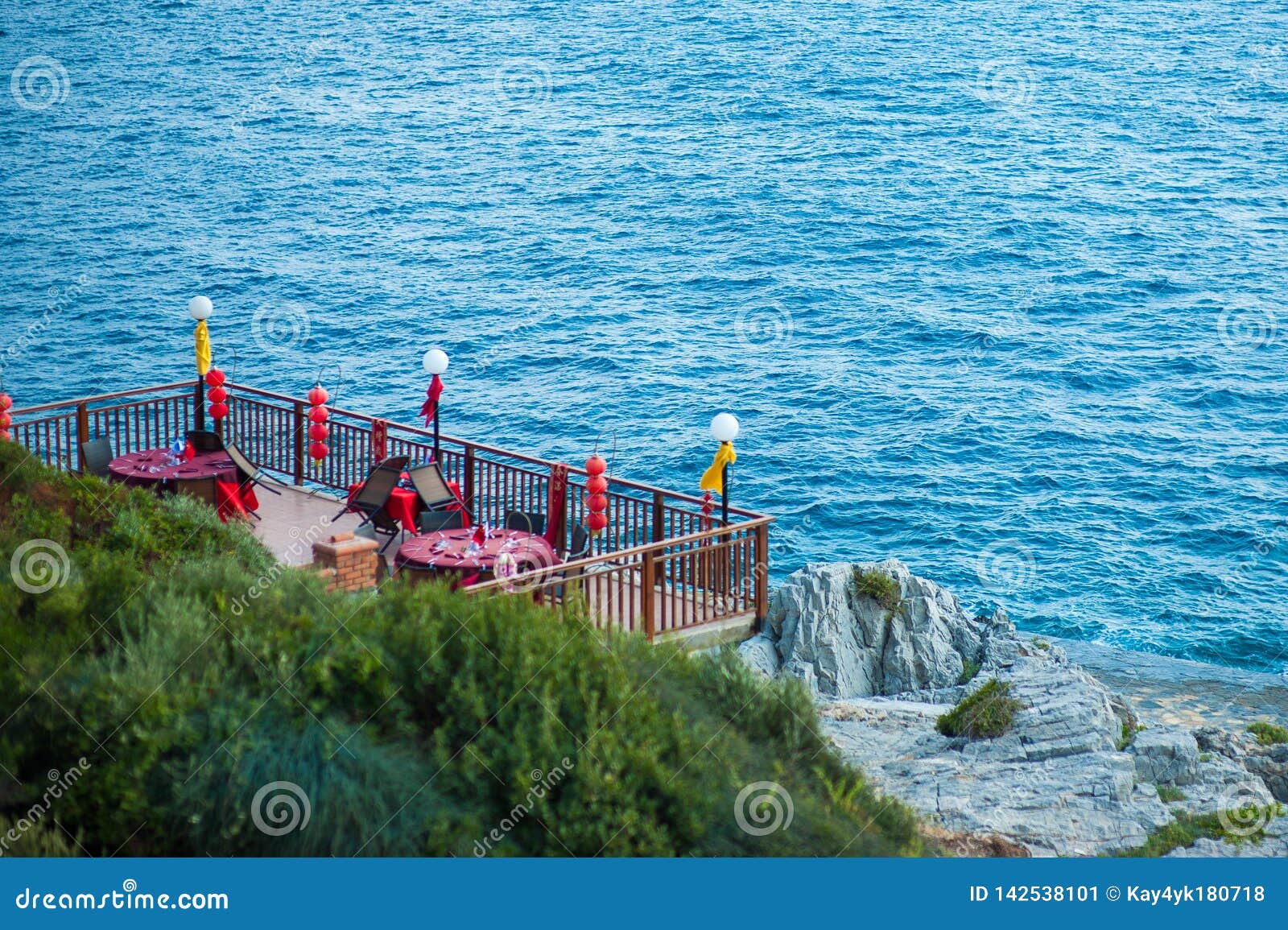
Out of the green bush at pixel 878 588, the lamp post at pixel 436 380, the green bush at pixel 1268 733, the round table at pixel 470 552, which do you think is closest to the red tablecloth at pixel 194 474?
the lamp post at pixel 436 380

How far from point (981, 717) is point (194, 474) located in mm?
9833

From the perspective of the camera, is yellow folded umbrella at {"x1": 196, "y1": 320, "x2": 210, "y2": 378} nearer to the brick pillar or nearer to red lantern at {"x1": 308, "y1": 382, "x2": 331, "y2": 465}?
red lantern at {"x1": 308, "y1": 382, "x2": 331, "y2": 465}

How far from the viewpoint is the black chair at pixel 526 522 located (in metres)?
15.9

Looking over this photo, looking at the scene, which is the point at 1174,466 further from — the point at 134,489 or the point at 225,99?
the point at 225,99

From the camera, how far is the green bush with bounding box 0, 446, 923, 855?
24.1ft

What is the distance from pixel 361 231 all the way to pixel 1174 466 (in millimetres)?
32392

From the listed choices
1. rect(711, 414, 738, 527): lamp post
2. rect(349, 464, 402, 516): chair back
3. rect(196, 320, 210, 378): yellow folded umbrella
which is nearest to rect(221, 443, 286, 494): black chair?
rect(196, 320, 210, 378): yellow folded umbrella

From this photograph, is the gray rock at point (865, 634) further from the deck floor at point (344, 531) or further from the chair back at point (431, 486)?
the chair back at point (431, 486)

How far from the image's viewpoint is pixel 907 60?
69562 millimetres

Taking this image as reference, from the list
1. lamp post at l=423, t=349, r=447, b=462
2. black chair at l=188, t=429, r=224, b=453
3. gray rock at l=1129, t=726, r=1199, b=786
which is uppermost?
lamp post at l=423, t=349, r=447, b=462

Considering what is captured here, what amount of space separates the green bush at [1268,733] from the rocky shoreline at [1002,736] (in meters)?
0.24

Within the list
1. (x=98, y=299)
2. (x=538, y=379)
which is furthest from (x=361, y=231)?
(x=538, y=379)

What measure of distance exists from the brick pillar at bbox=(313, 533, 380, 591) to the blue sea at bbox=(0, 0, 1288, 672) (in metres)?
15.6

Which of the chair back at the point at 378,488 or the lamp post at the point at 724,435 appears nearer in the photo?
the lamp post at the point at 724,435
